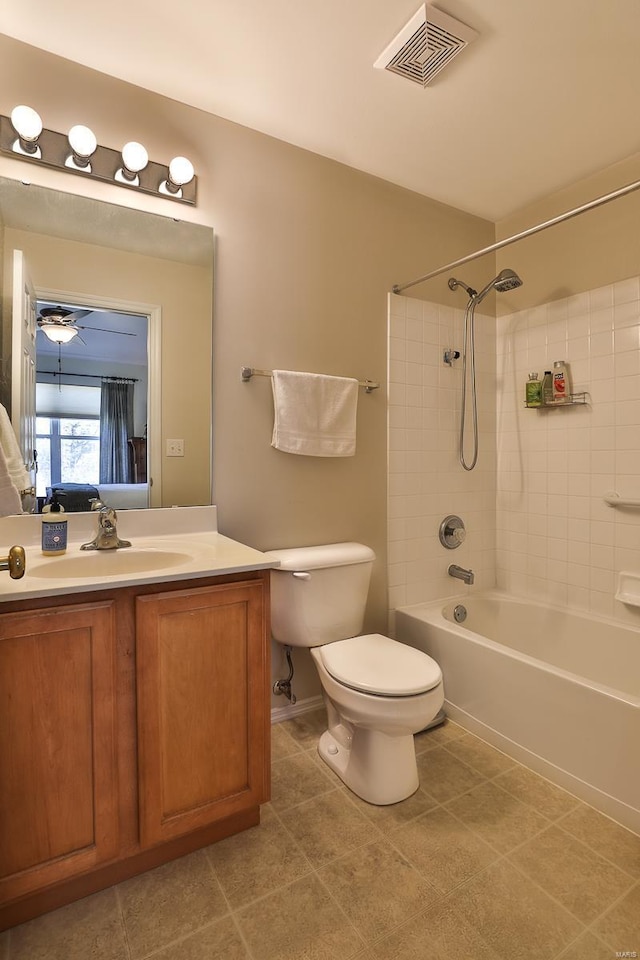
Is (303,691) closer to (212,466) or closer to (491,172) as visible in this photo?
(212,466)

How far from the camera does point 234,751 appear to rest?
4.68 ft

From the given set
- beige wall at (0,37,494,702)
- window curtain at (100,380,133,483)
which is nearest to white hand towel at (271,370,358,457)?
beige wall at (0,37,494,702)

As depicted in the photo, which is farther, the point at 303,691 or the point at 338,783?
the point at 303,691

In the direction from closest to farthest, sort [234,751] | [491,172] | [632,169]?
[234,751] → [632,169] → [491,172]

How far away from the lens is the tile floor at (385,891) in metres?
1.16

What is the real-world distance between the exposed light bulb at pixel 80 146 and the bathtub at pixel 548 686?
2.16 meters

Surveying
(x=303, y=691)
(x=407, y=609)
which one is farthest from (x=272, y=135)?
(x=303, y=691)

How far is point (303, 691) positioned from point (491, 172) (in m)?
2.48

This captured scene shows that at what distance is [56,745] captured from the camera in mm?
1178

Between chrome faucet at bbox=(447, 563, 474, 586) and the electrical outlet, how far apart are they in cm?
146

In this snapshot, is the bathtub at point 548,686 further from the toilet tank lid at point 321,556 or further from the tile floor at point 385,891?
the toilet tank lid at point 321,556

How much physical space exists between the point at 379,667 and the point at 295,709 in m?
0.67

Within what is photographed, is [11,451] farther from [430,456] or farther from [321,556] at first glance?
[430,456]

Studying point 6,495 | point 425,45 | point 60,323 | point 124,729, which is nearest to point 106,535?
point 6,495
